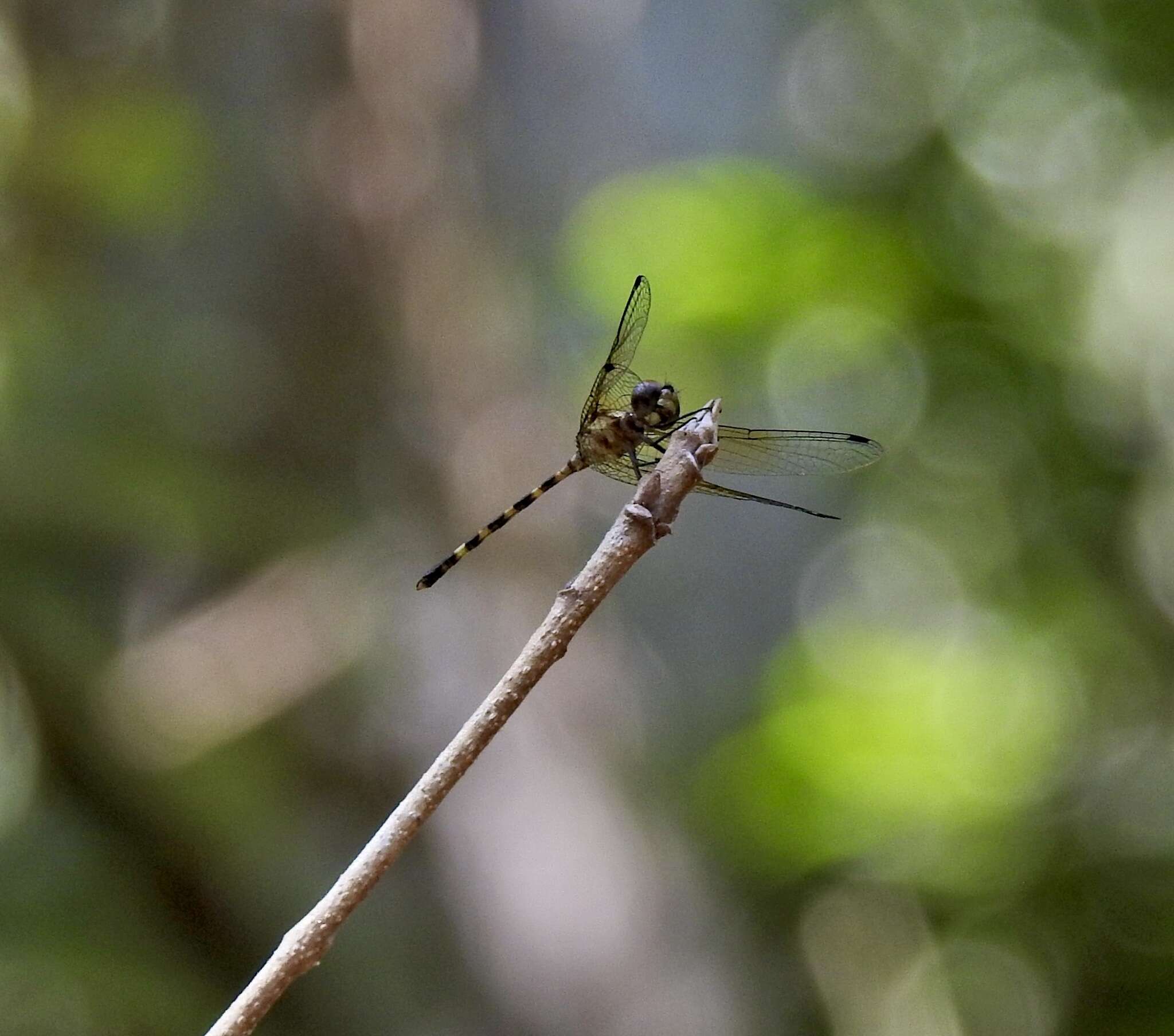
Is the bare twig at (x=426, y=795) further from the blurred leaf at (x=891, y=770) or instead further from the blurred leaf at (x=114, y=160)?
the blurred leaf at (x=114, y=160)

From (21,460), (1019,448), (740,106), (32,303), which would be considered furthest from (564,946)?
(740,106)

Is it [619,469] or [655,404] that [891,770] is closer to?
[619,469]

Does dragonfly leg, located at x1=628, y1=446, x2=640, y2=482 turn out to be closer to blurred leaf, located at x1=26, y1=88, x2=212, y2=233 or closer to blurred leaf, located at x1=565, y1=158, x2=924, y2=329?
blurred leaf, located at x1=565, y1=158, x2=924, y2=329

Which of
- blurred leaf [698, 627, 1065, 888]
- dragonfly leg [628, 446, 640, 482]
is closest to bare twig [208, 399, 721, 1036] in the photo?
dragonfly leg [628, 446, 640, 482]

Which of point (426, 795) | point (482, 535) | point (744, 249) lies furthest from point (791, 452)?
point (426, 795)

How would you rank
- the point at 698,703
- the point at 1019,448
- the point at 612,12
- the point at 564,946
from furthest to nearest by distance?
the point at 612,12, the point at 698,703, the point at 1019,448, the point at 564,946

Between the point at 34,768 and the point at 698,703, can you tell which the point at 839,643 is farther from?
the point at 34,768
